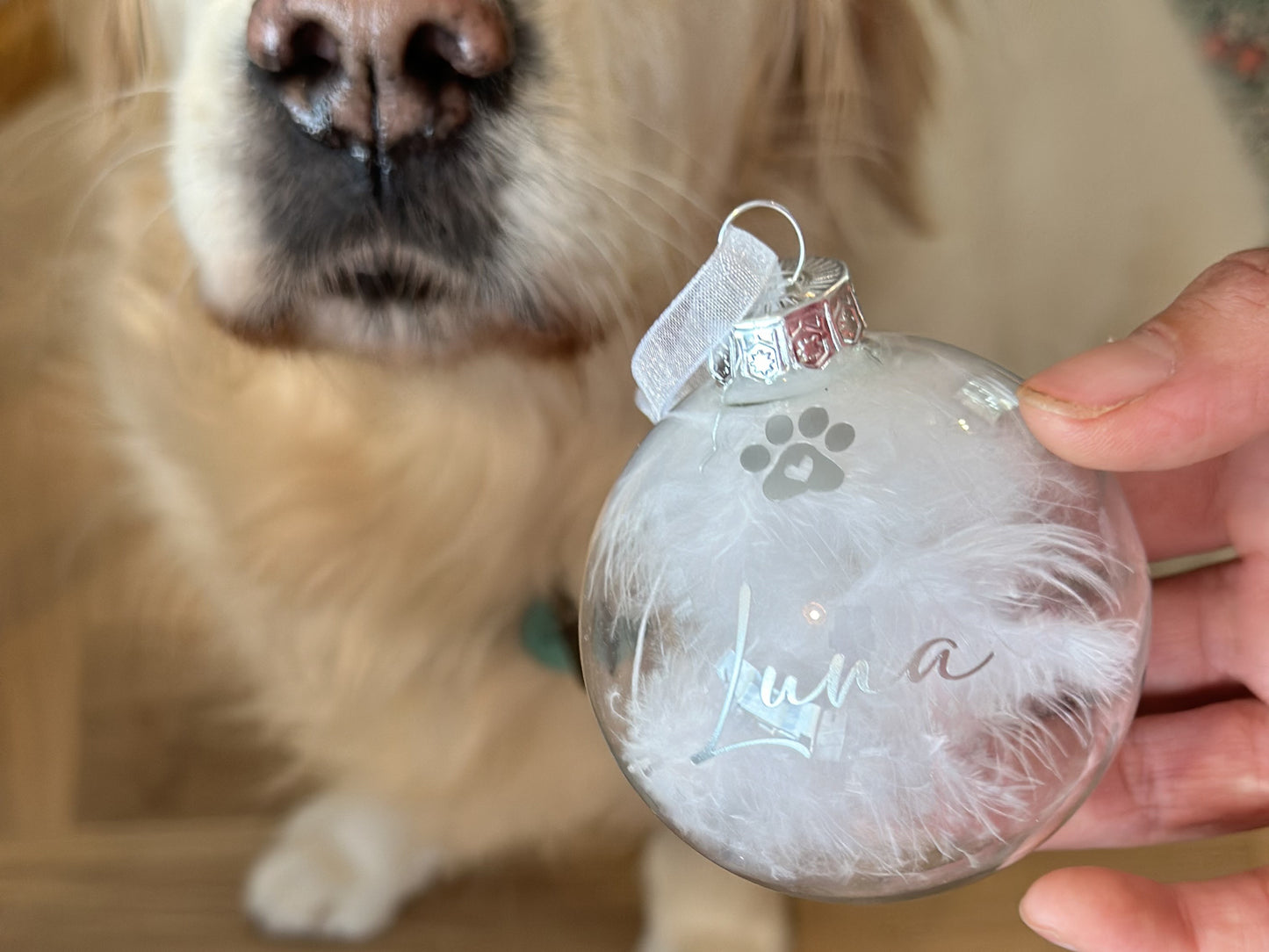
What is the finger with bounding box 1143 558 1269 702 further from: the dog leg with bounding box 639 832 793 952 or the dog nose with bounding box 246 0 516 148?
the dog nose with bounding box 246 0 516 148

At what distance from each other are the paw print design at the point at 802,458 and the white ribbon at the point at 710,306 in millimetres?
37

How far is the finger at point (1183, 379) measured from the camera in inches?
14.8

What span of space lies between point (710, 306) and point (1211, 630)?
0.43 metres

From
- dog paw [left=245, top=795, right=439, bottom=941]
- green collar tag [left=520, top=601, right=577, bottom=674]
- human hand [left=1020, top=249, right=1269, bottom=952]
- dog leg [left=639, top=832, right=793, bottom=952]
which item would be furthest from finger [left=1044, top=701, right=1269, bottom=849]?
dog paw [left=245, top=795, right=439, bottom=941]

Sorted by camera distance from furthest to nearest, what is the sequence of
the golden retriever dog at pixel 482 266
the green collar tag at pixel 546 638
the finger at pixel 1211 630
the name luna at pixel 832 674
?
the green collar tag at pixel 546 638 → the finger at pixel 1211 630 → the golden retriever dog at pixel 482 266 → the name luna at pixel 832 674

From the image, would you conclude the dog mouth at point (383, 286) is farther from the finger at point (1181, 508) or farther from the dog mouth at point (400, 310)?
the finger at point (1181, 508)

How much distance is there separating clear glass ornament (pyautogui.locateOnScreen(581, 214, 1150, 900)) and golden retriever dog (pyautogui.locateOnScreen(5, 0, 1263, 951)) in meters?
0.17

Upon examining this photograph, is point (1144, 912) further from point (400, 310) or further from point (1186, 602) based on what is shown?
point (400, 310)

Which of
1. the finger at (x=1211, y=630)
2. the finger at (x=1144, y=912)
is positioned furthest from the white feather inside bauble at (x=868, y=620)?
the finger at (x=1211, y=630)

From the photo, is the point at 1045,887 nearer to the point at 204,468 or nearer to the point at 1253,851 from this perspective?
the point at 1253,851

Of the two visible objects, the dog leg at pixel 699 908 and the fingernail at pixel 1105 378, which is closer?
the fingernail at pixel 1105 378

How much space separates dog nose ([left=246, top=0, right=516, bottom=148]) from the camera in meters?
0.36

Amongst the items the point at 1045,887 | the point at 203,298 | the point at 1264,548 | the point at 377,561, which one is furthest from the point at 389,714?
the point at 1264,548

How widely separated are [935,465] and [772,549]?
6 centimetres
